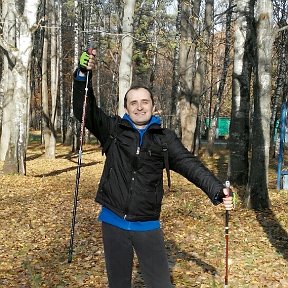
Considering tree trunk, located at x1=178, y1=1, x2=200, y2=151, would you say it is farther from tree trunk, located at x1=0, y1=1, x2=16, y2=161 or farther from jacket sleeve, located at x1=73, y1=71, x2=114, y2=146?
jacket sleeve, located at x1=73, y1=71, x2=114, y2=146

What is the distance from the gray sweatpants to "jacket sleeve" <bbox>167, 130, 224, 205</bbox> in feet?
1.86

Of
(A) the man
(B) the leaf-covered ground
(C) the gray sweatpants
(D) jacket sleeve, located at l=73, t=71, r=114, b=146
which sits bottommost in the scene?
(B) the leaf-covered ground

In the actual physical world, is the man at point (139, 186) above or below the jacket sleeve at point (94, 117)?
below

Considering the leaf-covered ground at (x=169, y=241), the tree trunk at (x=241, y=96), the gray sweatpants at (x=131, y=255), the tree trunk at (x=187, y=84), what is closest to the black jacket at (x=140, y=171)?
the gray sweatpants at (x=131, y=255)

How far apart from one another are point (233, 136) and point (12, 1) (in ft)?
30.2

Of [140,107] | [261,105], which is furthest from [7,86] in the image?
[140,107]

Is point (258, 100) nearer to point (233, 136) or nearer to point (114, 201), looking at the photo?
point (233, 136)

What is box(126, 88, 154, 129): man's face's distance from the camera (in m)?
3.96

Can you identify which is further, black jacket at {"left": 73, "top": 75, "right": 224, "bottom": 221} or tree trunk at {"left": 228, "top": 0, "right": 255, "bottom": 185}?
tree trunk at {"left": 228, "top": 0, "right": 255, "bottom": 185}

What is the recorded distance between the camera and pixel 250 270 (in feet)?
23.6

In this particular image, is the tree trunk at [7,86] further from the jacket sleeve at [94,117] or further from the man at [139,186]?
the man at [139,186]

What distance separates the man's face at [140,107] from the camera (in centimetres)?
396

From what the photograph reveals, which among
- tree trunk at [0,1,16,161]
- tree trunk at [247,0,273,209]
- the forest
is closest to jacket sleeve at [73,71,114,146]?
the forest

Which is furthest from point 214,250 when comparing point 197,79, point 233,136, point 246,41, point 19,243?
point 197,79
